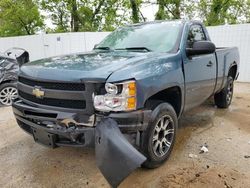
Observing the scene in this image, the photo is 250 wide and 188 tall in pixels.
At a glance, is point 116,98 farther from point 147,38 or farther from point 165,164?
point 147,38

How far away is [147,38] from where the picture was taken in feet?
13.2

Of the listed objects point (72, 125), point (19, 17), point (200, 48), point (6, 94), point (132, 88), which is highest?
point (19, 17)

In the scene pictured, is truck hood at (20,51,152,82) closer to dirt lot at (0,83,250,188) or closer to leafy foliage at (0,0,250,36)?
dirt lot at (0,83,250,188)

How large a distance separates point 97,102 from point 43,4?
1699 centimetres

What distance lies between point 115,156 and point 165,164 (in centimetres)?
118

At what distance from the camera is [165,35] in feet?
13.1

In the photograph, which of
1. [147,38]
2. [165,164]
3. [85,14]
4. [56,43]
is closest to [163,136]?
[165,164]

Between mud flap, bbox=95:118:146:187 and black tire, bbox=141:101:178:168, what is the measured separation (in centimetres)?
52

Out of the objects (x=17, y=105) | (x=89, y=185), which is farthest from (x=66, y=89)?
(x=89, y=185)

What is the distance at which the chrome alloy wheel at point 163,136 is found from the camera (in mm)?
3207

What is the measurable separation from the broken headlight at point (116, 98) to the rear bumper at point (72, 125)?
74mm

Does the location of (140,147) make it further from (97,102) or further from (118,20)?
(118,20)

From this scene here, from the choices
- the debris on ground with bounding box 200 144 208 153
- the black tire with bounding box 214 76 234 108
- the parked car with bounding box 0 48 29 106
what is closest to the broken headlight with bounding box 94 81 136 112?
the debris on ground with bounding box 200 144 208 153

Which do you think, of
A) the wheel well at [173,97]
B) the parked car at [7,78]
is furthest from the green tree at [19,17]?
the wheel well at [173,97]
